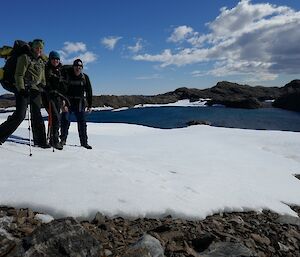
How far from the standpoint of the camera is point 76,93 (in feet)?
35.4

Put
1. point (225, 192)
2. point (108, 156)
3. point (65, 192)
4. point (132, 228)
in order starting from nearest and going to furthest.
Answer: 1. point (132, 228)
2. point (65, 192)
3. point (225, 192)
4. point (108, 156)

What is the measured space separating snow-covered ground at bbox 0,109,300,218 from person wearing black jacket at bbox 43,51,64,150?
540 mm

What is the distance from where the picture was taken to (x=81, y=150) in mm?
10312

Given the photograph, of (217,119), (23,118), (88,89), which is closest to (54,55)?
(88,89)

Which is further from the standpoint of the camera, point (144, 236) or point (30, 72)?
point (30, 72)

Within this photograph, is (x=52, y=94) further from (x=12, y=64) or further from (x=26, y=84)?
(x=12, y=64)

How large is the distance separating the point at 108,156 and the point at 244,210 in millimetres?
3798

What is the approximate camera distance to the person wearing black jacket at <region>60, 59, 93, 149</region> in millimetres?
10578

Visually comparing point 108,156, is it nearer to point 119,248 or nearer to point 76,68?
point 76,68

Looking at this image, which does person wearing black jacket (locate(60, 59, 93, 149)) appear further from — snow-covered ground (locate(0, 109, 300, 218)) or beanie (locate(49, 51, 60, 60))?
snow-covered ground (locate(0, 109, 300, 218))

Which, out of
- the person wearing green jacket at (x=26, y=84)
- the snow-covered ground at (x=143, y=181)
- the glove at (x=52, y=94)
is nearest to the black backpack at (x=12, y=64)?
the person wearing green jacket at (x=26, y=84)

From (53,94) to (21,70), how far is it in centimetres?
153

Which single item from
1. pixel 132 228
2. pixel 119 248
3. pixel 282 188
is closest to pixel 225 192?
pixel 282 188

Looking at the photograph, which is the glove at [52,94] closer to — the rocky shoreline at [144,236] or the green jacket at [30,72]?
the green jacket at [30,72]
